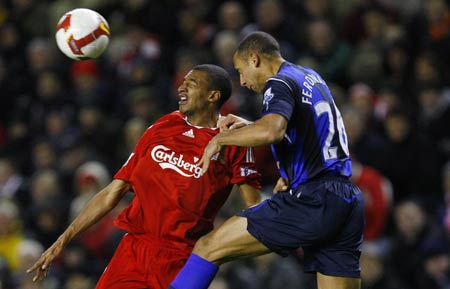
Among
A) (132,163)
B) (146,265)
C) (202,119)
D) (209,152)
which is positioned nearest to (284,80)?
(209,152)

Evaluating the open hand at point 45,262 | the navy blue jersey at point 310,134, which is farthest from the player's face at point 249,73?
the open hand at point 45,262

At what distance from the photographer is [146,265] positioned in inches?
275

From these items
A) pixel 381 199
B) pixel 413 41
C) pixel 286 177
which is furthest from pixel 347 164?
pixel 413 41

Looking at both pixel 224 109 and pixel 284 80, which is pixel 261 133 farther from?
pixel 224 109

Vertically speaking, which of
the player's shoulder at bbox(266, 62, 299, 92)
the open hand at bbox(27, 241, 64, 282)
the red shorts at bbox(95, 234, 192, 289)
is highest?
the player's shoulder at bbox(266, 62, 299, 92)

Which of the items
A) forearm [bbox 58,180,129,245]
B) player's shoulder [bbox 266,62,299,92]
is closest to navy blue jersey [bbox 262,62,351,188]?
→ player's shoulder [bbox 266,62,299,92]

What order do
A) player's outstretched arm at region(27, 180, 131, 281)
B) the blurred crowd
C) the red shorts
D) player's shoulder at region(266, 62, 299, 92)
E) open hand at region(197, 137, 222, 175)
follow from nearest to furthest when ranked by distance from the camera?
open hand at region(197, 137, 222, 175)
player's shoulder at region(266, 62, 299, 92)
the red shorts
player's outstretched arm at region(27, 180, 131, 281)
the blurred crowd

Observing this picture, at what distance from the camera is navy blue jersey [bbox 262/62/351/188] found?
6809mm

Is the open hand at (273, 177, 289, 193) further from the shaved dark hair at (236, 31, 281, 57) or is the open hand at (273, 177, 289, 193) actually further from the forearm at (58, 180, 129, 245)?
the forearm at (58, 180, 129, 245)

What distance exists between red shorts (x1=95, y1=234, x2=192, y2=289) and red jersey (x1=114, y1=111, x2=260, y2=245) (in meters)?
0.07

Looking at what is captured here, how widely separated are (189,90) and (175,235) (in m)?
0.97

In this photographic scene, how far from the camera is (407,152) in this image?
11.2 m

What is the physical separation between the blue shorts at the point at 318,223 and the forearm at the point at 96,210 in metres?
0.94

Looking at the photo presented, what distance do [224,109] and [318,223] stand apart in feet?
17.0
